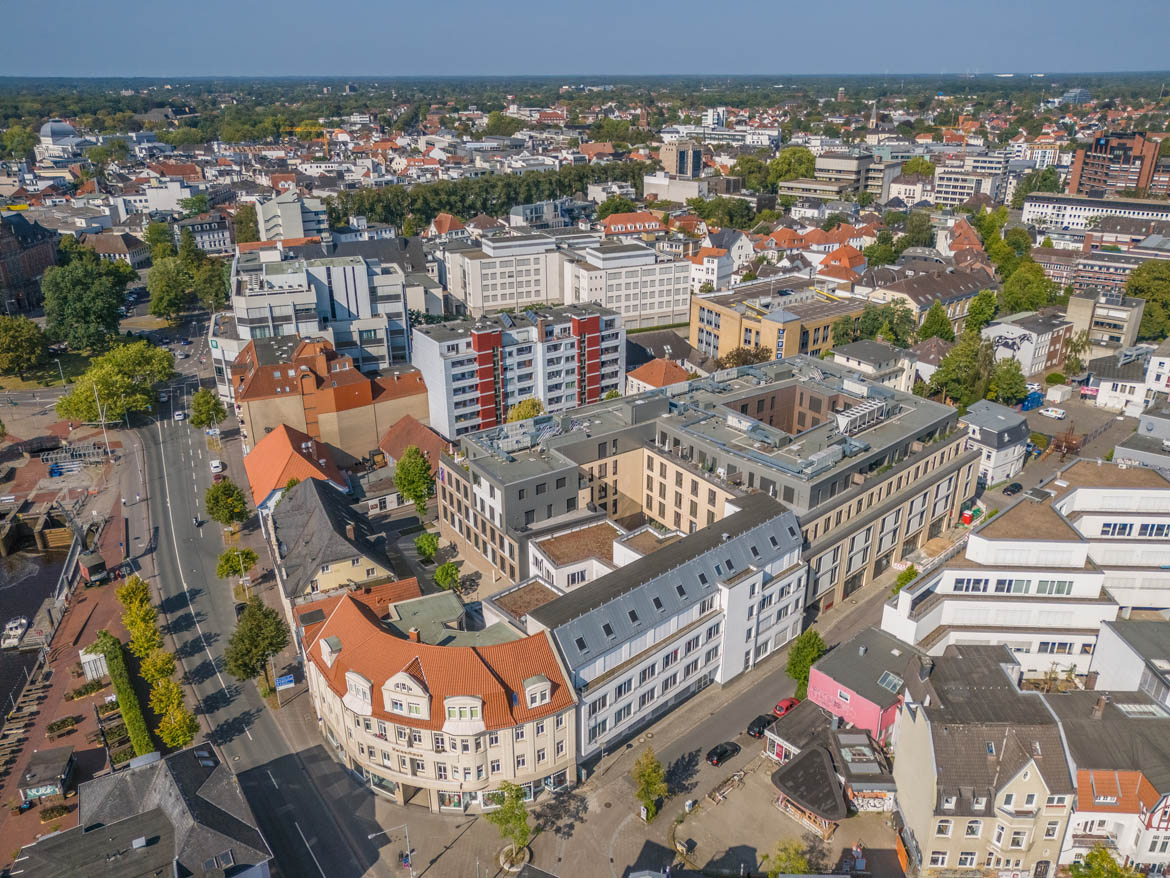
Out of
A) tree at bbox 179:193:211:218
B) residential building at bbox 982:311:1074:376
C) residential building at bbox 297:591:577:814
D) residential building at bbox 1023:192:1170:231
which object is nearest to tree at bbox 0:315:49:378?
tree at bbox 179:193:211:218

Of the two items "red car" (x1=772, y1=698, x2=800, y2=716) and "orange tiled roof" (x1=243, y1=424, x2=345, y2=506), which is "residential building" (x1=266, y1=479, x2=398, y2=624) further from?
"red car" (x1=772, y1=698, x2=800, y2=716)

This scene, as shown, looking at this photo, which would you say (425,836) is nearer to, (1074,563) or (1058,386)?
(1074,563)

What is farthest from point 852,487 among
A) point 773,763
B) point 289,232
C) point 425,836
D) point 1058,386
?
point 289,232

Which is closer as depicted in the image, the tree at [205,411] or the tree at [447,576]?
the tree at [447,576]

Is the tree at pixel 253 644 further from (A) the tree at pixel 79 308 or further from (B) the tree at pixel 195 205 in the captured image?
(B) the tree at pixel 195 205

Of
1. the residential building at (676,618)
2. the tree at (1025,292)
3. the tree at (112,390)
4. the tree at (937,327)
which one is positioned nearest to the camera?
the residential building at (676,618)

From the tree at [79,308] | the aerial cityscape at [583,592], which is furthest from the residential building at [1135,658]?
the tree at [79,308]
